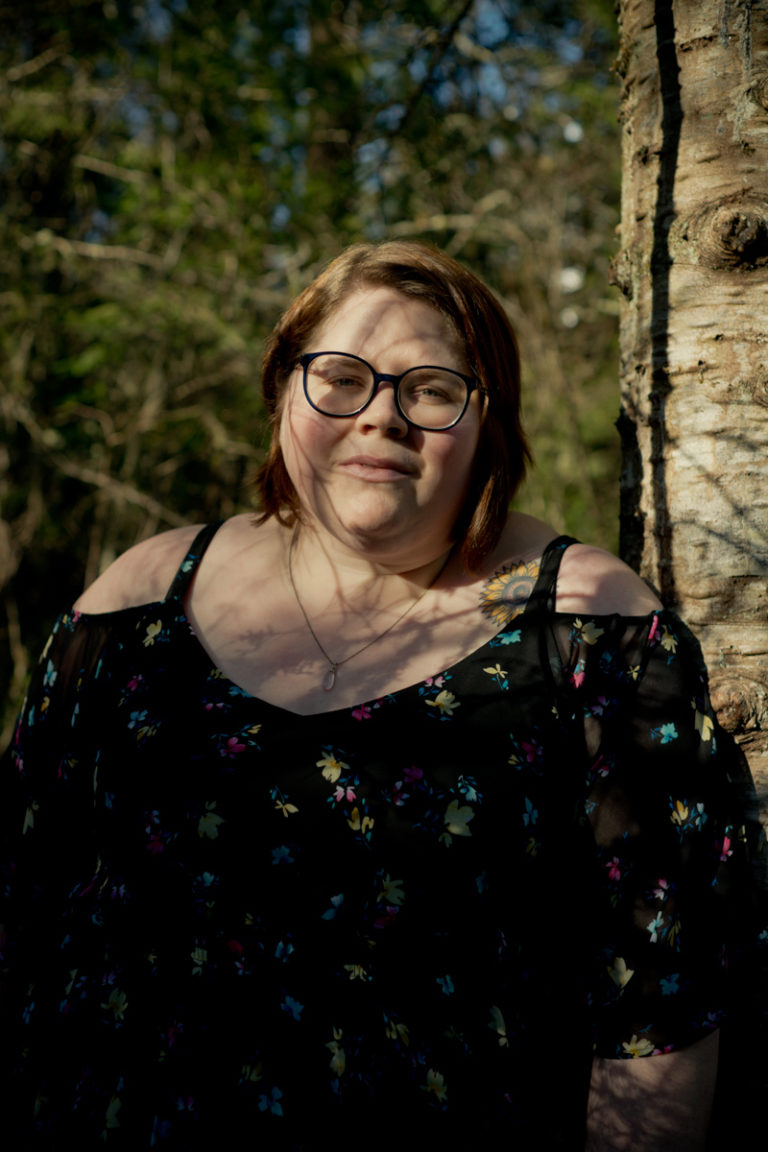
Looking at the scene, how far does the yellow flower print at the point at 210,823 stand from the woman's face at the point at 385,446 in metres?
0.58

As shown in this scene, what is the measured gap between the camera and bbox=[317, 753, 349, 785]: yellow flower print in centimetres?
155

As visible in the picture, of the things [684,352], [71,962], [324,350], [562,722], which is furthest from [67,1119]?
[684,352]

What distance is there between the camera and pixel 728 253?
1.58 m

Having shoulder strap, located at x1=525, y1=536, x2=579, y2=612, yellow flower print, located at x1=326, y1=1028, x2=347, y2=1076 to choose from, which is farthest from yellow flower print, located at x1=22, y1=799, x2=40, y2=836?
shoulder strap, located at x1=525, y1=536, x2=579, y2=612

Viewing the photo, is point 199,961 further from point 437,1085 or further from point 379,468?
point 379,468

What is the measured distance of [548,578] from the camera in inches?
66.4

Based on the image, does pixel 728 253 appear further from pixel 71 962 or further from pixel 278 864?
pixel 71 962

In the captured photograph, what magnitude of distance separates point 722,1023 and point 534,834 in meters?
0.44

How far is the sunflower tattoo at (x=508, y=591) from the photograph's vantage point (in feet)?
5.55

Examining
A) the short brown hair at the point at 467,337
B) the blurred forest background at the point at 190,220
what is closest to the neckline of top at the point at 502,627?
the short brown hair at the point at 467,337

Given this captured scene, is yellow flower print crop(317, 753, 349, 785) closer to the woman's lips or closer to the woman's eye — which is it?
the woman's lips

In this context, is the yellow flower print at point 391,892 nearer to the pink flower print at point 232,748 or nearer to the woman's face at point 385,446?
the pink flower print at point 232,748

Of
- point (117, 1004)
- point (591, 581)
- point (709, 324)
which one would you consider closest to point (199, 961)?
point (117, 1004)

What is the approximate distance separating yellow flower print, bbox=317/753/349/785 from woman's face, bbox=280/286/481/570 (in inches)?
17.2
